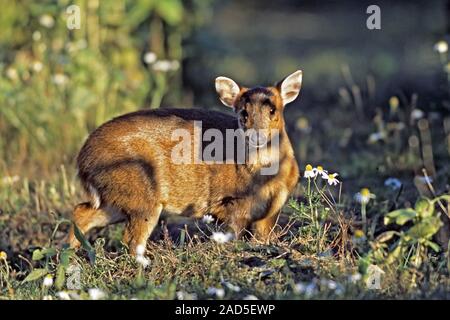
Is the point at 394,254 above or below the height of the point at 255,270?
above

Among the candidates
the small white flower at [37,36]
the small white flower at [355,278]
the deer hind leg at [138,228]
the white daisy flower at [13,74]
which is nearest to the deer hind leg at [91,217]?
the deer hind leg at [138,228]

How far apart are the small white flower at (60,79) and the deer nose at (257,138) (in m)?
2.83

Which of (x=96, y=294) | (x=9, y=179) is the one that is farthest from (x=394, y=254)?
(x=9, y=179)

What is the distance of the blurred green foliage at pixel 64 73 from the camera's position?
29.5ft

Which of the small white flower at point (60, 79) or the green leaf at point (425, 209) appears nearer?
the green leaf at point (425, 209)

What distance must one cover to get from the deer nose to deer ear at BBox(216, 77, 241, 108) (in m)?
0.39

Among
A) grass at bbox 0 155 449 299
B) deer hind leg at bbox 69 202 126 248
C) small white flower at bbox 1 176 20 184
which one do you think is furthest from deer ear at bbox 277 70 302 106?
small white flower at bbox 1 176 20 184

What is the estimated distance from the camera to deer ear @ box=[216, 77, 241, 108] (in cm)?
684

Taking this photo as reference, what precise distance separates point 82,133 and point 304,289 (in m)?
4.16

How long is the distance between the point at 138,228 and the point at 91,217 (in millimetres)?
Answer: 447

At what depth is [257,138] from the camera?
21.7ft

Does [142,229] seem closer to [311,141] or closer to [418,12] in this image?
[311,141]

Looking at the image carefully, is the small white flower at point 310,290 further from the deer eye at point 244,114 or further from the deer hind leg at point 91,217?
the deer hind leg at point 91,217

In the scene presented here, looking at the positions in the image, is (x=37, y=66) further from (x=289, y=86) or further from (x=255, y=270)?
(x=255, y=270)
